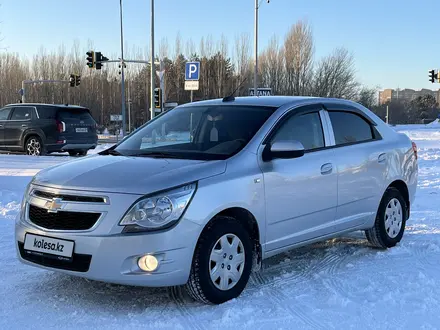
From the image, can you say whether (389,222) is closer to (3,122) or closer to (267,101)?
(267,101)

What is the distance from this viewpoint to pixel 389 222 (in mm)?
5566

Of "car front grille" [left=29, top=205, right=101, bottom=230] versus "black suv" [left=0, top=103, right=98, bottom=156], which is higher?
Result: "black suv" [left=0, top=103, right=98, bottom=156]

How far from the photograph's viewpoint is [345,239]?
19.8 feet

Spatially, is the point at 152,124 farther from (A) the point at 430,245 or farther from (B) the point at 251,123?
(A) the point at 430,245

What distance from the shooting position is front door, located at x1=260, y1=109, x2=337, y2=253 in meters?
4.21

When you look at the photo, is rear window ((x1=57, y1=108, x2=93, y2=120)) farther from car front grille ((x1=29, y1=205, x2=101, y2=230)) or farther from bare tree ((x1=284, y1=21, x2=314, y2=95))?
bare tree ((x1=284, y1=21, x2=314, y2=95))

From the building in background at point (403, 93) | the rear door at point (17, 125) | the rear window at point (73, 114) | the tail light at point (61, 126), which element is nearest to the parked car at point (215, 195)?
the tail light at point (61, 126)

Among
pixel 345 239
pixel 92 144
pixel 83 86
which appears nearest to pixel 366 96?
pixel 83 86

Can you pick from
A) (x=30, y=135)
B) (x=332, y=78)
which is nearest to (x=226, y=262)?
(x=30, y=135)

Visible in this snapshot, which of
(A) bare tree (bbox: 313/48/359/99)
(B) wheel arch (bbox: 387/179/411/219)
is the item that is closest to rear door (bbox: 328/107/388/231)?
(B) wheel arch (bbox: 387/179/411/219)

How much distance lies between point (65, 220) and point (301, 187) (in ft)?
6.74

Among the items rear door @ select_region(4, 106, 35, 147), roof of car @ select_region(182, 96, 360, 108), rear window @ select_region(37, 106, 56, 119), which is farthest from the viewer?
rear door @ select_region(4, 106, 35, 147)

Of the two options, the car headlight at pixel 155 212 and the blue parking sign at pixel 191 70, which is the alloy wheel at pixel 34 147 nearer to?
the blue parking sign at pixel 191 70

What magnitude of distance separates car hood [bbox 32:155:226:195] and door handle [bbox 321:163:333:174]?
3.92ft
